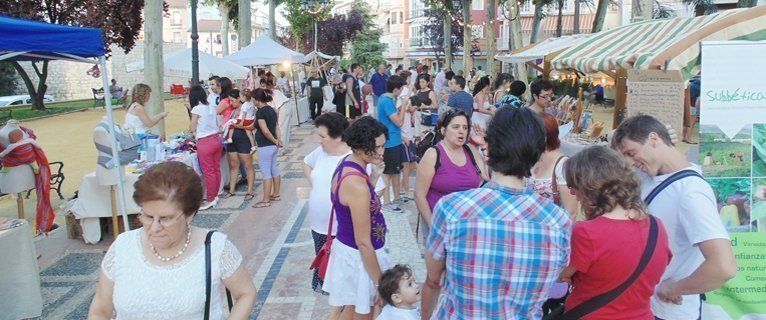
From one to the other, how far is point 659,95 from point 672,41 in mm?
681

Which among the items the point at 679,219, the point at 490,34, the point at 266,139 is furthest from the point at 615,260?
the point at 490,34

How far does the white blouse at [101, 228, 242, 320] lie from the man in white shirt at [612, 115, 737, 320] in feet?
A: 6.01

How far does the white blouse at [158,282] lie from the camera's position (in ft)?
7.16

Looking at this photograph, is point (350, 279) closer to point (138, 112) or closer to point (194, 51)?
point (138, 112)

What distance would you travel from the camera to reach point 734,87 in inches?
135

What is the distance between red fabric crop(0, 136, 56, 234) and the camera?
21.7 ft

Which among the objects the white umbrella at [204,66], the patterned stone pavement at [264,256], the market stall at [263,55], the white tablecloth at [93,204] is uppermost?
the market stall at [263,55]

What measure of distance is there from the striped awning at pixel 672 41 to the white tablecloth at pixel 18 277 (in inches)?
195

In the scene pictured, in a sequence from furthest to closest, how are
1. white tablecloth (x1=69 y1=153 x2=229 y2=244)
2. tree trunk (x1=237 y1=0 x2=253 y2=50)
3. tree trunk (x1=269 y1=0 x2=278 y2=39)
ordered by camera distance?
tree trunk (x1=269 y1=0 x2=278 y2=39) → tree trunk (x1=237 y1=0 x2=253 y2=50) → white tablecloth (x1=69 y1=153 x2=229 y2=244)

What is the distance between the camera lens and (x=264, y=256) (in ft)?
19.7

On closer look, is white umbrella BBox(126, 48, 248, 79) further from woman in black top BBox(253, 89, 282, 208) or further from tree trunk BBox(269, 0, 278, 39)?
tree trunk BBox(269, 0, 278, 39)

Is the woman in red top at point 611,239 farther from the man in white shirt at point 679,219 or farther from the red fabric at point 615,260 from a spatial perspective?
the man in white shirt at point 679,219

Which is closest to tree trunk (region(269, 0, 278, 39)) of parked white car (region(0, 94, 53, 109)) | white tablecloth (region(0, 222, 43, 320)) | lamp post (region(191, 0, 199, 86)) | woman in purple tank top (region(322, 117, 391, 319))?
parked white car (region(0, 94, 53, 109))

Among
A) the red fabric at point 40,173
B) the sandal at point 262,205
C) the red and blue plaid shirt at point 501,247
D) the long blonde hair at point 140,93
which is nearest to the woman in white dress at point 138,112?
the long blonde hair at point 140,93
